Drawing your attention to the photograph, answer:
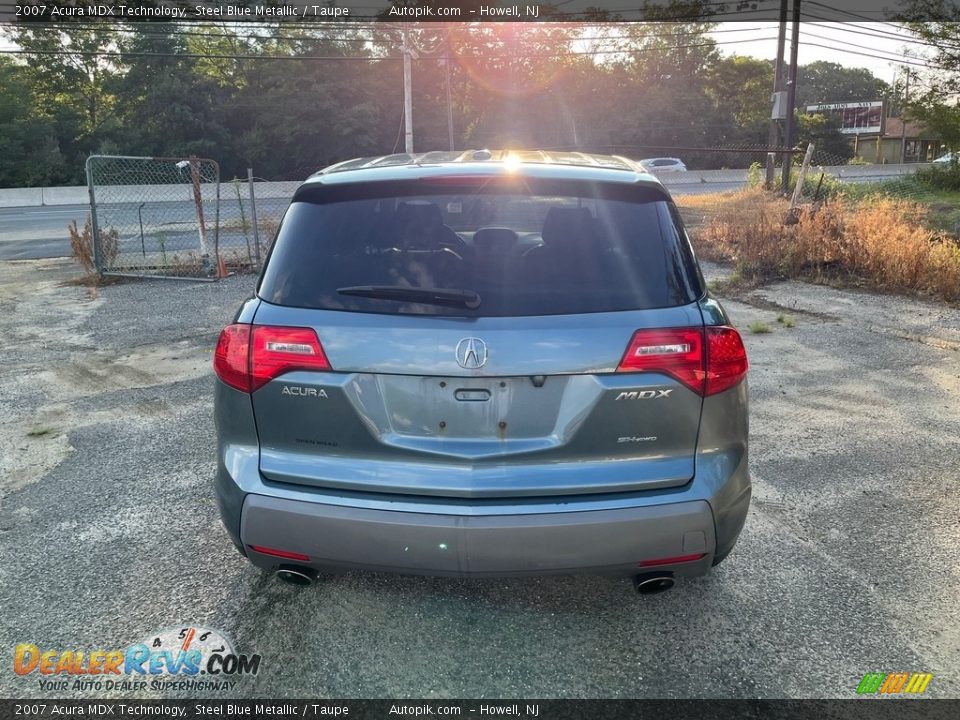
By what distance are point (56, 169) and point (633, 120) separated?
3758 centimetres

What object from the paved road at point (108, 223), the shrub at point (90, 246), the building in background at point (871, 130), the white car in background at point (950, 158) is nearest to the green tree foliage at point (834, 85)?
the building in background at point (871, 130)

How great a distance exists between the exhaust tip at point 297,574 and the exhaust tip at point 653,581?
1.16m

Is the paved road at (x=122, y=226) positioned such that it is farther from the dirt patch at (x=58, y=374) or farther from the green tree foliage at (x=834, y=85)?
the green tree foliage at (x=834, y=85)

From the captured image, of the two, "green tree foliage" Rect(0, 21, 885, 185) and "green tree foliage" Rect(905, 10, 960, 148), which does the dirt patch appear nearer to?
"green tree foliage" Rect(905, 10, 960, 148)

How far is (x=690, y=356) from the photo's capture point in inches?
94.5

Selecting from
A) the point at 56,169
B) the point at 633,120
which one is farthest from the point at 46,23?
the point at 633,120

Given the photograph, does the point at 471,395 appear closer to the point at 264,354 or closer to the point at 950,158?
the point at 264,354

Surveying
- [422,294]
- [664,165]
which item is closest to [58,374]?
[422,294]

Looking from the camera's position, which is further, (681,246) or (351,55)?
(351,55)

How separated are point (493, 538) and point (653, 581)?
2.15 ft

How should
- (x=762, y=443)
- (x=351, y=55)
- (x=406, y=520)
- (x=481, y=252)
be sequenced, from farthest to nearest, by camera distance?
1. (x=351, y=55)
2. (x=762, y=443)
3. (x=481, y=252)
4. (x=406, y=520)

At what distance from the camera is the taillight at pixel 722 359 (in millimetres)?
2441

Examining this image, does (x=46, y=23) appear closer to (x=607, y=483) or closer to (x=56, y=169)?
(x=56, y=169)

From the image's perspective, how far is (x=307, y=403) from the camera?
7.93 feet
